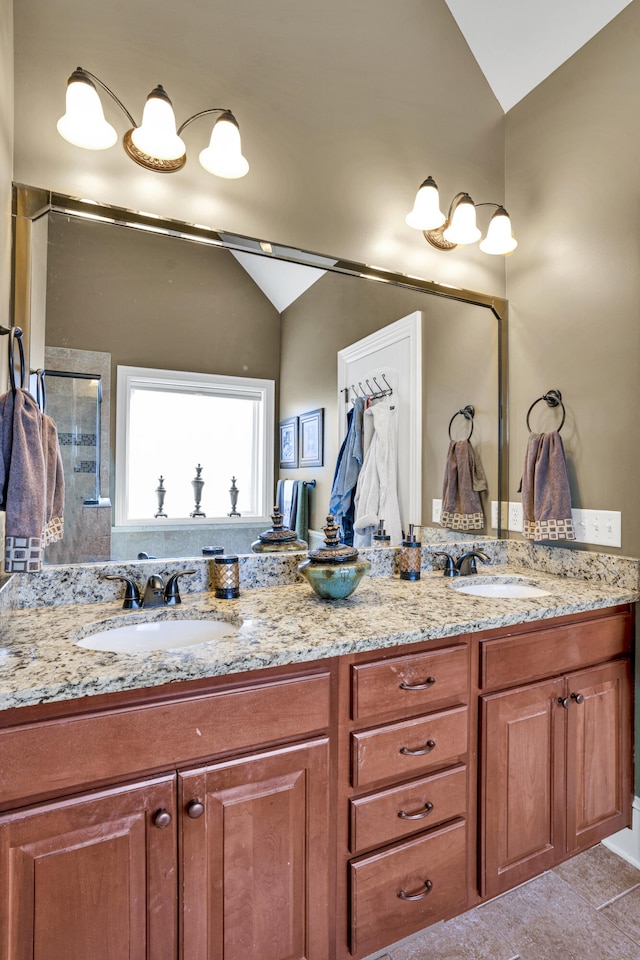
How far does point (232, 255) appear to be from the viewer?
1.67 meters

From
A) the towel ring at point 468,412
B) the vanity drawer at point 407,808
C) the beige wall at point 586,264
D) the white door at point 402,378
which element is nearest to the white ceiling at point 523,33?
the beige wall at point 586,264

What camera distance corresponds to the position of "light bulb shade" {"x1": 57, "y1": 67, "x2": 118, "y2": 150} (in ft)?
4.46

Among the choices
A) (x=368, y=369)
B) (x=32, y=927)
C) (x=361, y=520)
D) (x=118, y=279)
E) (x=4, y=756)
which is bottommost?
(x=32, y=927)

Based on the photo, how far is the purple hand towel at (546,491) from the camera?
1.89 meters

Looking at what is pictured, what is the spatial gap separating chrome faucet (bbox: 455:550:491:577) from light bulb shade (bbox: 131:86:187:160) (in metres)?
1.68

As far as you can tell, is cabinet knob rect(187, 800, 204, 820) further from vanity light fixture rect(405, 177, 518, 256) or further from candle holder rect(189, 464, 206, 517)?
vanity light fixture rect(405, 177, 518, 256)

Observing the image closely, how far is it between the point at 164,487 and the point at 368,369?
0.90 metres

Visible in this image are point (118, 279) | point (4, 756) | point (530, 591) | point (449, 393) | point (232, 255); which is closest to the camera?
point (4, 756)

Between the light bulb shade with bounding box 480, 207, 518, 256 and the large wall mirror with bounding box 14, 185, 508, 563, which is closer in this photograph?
the large wall mirror with bounding box 14, 185, 508, 563

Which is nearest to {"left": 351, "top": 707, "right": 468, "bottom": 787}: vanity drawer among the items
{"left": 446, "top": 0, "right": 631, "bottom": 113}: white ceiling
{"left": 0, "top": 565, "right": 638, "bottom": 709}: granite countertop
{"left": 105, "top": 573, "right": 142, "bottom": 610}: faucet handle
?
{"left": 0, "top": 565, "right": 638, "bottom": 709}: granite countertop

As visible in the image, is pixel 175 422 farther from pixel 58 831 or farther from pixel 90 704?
pixel 58 831

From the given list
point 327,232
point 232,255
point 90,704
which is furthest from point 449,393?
point 90,704

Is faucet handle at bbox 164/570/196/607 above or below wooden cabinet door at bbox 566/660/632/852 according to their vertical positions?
above

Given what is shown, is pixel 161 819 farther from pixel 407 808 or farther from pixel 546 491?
pixel 546 491
